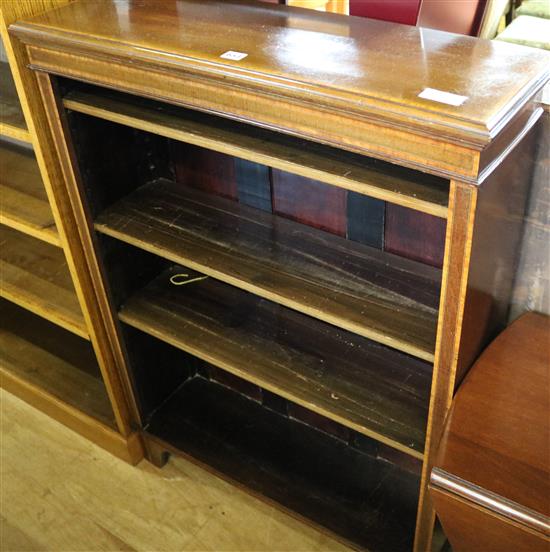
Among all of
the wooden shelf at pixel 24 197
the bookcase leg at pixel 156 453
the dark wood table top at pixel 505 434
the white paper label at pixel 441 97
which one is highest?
the white paper label at pixel 441 97

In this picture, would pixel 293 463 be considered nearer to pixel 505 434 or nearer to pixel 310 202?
pixel 310 202

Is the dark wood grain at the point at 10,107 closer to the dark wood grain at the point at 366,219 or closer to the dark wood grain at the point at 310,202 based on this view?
the dark wood grain at the point at 310,202

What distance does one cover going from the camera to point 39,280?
6.72 ft

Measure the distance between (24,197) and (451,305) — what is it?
123 cm

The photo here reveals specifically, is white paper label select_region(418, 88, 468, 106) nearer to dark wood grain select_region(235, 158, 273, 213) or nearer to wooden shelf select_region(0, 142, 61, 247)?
dark wood grain select_region(235, 158, 273, 213)

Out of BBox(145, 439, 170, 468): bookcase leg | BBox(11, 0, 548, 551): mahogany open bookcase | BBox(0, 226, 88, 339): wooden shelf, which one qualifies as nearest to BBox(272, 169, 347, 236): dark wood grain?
BBox(11, 0, 548, 551): mahogany open bookcase

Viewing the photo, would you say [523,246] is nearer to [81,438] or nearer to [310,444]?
[310,444]

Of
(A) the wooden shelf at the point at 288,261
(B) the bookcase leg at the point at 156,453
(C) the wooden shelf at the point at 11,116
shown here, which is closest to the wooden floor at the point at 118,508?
(B) the bookcase leg at the point at 156,453

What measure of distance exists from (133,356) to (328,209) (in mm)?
692

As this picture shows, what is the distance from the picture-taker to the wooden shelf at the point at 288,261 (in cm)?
133

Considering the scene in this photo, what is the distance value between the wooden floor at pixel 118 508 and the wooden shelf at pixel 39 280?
430mm

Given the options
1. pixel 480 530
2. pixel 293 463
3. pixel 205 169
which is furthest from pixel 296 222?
pixel 480 530

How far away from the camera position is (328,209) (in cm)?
158

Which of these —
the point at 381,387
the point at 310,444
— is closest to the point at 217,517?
the point at 310,444
